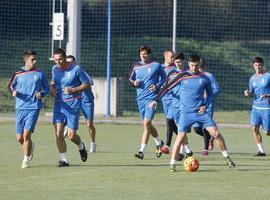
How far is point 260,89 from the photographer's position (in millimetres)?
19922

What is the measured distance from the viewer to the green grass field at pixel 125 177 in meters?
12.8

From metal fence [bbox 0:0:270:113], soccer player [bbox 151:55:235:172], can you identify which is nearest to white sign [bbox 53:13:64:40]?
metal fence [bbox 0:0:270:113]

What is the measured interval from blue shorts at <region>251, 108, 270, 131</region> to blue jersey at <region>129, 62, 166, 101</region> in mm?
2613

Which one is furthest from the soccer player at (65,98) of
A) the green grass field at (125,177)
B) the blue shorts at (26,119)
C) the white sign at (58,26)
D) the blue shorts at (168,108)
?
the white sign at (58,26)

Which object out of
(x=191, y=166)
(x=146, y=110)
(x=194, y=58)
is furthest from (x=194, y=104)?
(x=146, y=110)

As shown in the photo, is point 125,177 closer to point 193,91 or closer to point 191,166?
point 191,166

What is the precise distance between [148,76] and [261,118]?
9.89 ft

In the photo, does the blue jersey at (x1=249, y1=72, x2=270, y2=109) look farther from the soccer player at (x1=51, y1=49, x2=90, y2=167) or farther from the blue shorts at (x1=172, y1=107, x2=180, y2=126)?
the soccer player at (x1=51, y1=49, x2=90, y2=167)

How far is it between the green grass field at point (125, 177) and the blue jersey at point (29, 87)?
111 cm

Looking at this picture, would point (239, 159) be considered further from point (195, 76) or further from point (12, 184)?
point (12, 184)

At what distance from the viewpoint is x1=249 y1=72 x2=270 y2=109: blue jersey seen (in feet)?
65.2

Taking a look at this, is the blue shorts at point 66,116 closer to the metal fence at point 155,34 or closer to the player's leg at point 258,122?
the player's leg at point 258,122

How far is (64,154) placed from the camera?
16.5 meters

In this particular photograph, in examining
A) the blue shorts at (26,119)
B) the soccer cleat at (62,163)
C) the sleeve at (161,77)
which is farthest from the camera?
the sleeve at (161,77)
